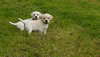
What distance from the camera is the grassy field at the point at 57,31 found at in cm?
746

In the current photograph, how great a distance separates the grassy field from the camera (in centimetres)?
746

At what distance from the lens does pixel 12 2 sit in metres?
12.7

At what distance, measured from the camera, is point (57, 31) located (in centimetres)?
943

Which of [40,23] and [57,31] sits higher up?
[40,23]

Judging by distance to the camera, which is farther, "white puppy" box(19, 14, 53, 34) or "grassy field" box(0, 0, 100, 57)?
"white puppy" box(19, 14, 53, 34)

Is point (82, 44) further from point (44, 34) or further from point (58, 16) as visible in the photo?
point (58, 16)

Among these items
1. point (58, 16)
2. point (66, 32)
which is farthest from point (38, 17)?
point (58, 16)

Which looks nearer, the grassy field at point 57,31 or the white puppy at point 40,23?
the grassy field at point 57,31

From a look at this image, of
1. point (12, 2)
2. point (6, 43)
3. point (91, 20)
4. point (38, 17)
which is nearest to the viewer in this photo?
point (6, 43)

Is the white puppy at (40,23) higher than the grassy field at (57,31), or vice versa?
the white puppy at (40,23)

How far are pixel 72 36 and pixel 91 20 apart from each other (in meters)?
2.29

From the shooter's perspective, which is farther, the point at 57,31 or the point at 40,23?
the point at 57,31

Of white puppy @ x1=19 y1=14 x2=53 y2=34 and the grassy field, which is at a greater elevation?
white puppy @ x1=19 y1=14 x2=53 y2=34

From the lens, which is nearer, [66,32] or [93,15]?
[66,32]
